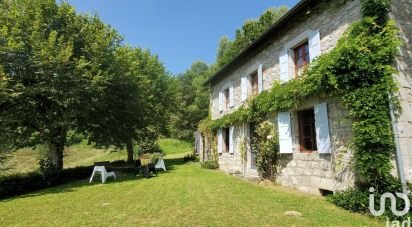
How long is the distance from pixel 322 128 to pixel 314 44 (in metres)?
2.50

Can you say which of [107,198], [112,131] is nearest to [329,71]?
[107,198]

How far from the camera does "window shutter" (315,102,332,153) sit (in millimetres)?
6707

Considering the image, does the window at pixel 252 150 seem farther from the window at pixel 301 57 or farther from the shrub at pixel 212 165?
the shrub at pixel 212 165

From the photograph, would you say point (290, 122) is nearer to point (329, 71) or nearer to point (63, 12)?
point (329, 71)

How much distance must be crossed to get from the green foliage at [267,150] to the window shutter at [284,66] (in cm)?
168

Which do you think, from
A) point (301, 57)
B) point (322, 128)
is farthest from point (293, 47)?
point (322, 128)

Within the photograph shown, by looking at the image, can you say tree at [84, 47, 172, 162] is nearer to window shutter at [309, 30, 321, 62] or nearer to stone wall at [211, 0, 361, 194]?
stone wall at [211, 0, 361, 194]

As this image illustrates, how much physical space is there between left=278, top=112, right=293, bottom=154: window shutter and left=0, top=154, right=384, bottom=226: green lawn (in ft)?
4.19

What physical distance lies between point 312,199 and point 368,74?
3.31 metres

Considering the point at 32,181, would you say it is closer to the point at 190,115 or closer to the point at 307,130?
the point at 307,130

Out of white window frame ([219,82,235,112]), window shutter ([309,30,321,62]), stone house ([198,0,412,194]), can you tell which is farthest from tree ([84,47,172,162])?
window shutter ([309,30,321,62])

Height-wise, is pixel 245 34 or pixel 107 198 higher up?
pixel 245 34

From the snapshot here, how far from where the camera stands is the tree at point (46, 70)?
10398mm

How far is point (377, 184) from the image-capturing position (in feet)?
17.4
